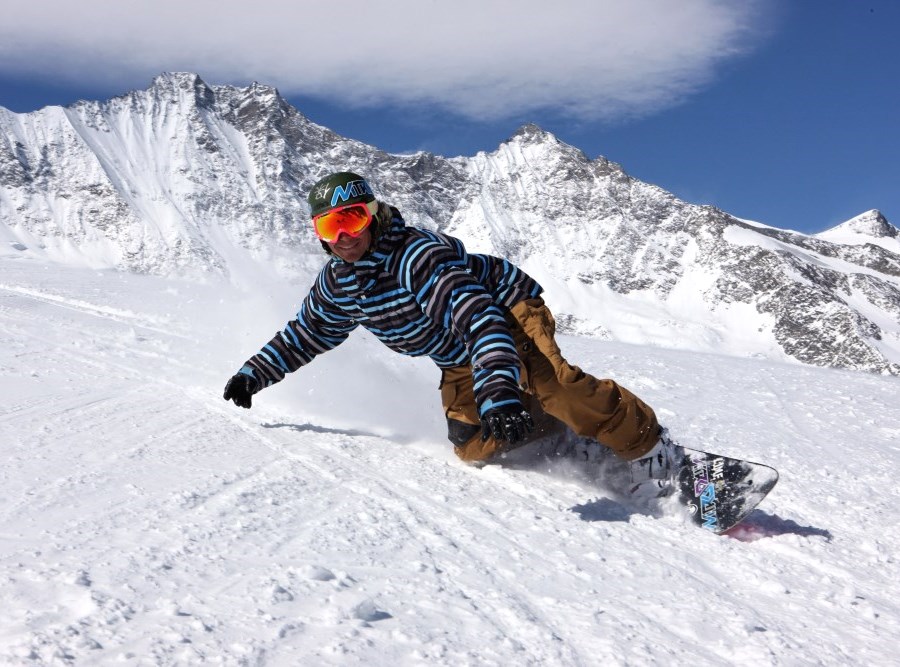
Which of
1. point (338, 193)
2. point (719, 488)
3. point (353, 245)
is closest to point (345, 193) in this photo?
point (338, 193)

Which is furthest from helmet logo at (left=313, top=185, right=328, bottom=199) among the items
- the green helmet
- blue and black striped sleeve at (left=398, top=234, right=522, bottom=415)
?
blue and black striped sleeve at (left=398, top=234, right=522, bottom=415)

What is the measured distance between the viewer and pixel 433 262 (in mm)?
3502

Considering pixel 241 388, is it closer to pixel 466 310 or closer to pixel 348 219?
pixel 348 219

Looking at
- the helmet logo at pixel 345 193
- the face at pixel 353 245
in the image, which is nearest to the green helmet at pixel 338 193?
the helmet logo at pixel 345 193

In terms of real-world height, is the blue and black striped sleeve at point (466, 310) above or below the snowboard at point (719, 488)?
above

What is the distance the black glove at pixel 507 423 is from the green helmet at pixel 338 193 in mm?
1266

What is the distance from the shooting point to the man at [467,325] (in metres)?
3.25

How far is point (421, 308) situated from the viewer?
12.0 ft

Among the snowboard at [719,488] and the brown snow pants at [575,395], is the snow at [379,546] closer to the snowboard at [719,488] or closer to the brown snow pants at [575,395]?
the snowboard at [719,488]

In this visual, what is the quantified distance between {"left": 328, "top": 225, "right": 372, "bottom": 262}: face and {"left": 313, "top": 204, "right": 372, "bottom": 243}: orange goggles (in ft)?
0.09

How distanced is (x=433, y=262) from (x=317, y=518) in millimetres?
1368

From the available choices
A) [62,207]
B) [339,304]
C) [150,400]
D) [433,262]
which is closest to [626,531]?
[433,262]

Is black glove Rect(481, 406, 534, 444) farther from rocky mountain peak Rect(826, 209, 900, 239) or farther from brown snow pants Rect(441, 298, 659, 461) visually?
rocky mountain peak Rect(826, 209, 900, 239)

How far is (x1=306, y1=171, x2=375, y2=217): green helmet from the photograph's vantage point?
3570 mm
